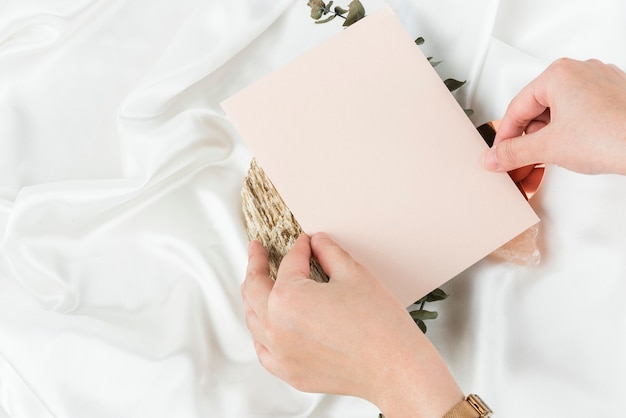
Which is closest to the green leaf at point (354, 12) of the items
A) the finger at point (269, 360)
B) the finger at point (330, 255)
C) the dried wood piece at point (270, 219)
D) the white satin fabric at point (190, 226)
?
the white satin fabric at point (190, 226)

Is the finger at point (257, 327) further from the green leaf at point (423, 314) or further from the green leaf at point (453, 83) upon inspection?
the green leaf at point (453, 83)

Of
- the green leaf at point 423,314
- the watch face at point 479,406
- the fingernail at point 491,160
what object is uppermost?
the fingernail at point 491,160

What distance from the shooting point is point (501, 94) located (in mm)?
888

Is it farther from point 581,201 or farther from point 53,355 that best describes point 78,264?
point 581,201

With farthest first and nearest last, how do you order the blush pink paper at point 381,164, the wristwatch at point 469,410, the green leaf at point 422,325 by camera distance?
the green leaf at point 422,325, the blush pink paper at point 381,164, the wristwatch at point 469,410

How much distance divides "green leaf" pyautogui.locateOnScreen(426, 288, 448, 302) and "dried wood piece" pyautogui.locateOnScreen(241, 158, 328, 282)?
0.50ft

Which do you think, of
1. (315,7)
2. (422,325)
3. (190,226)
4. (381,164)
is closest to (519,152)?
(381,164)

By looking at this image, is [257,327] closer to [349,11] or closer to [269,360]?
[269,360]

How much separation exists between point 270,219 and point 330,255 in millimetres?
213

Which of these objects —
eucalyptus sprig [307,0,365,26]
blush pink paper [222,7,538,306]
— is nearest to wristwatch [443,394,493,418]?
blush pink paper [222,7,538,306]

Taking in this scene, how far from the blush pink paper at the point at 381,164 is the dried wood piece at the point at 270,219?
0.08 metres

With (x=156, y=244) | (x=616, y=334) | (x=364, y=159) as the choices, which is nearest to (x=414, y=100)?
(x=364, y=159)

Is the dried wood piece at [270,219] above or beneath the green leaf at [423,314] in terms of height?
above

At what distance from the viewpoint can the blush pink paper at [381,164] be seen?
2.33 ft
